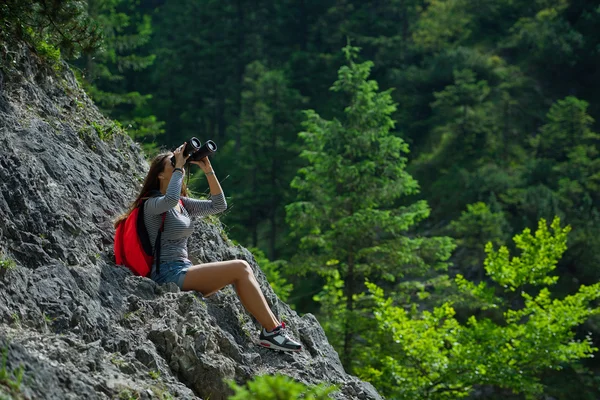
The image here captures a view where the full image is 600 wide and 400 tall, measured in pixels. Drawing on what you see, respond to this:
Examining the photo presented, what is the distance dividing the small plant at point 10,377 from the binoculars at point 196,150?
2608 mm

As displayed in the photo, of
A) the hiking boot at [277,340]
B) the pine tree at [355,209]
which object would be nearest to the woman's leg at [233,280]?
the hiking boot at [277,340]

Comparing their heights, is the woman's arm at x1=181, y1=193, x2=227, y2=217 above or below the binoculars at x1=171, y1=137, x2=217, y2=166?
below

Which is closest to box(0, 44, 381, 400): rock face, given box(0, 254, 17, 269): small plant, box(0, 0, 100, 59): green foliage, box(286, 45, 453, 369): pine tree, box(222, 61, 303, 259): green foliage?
box(0, 254, 17, 269): small plant

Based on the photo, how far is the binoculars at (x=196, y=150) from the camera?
6465 mm

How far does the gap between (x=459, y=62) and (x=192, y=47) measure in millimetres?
17060

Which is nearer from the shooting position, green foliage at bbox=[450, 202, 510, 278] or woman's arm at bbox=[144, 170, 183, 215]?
→ woman's arm at bbox=[144, 170, 183, 215]

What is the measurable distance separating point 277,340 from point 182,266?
1.01 m

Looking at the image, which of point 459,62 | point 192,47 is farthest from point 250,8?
point 459,62

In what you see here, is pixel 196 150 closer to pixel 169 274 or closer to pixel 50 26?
A: pixel 169 274

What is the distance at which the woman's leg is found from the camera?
6.28 m

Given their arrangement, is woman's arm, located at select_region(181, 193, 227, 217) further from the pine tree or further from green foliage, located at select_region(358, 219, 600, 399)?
the pine tree

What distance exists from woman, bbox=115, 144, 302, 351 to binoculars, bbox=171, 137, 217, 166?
0.05 metres

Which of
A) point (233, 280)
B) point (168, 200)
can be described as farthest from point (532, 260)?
point (168, 200)

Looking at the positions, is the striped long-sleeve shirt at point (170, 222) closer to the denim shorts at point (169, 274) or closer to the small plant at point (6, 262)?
the denim shorts at point (169, 274)
